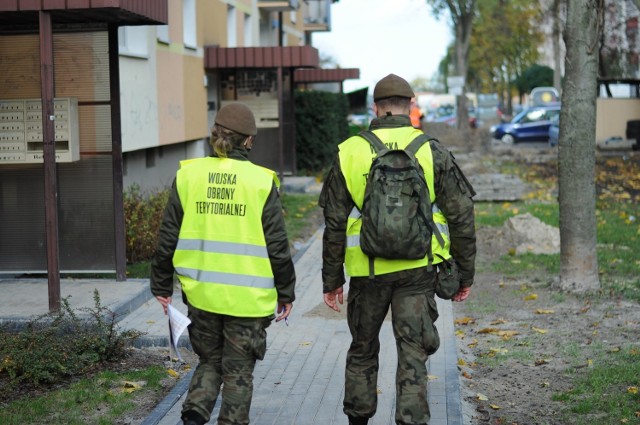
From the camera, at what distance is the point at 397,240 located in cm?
536

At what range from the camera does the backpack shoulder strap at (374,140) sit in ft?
18.2

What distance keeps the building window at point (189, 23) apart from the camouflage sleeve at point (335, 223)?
15949 mm

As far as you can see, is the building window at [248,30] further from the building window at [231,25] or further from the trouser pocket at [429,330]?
the trouser pocket at [429,330]

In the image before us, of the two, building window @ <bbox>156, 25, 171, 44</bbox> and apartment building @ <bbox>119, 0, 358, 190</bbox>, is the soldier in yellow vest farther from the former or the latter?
building window @ <bbox>156, 25, 171, 44</bbox>

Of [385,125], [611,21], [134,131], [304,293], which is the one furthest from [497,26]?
[385,125]

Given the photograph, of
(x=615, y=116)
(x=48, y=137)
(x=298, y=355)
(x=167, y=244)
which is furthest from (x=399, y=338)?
(x=615, y=116)

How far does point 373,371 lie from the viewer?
5.76m

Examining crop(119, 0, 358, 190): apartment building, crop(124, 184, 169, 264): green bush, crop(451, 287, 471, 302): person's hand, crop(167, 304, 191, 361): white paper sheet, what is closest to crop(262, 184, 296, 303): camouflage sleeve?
crop(167, 304, 191, 361): white paper sheet

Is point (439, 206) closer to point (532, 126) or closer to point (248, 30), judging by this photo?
point (248, 30)

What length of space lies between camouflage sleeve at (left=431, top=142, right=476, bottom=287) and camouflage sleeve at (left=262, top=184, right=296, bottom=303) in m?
0.86

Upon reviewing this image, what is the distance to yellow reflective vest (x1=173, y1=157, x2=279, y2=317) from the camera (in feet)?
17.4

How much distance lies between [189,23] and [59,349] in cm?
1524

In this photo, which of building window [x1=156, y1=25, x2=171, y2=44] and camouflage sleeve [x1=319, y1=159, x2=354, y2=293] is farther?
building window [x1=156, y1=25, x2=171, y2=44]

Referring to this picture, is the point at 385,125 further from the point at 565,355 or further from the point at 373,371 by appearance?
the point at 565,355
